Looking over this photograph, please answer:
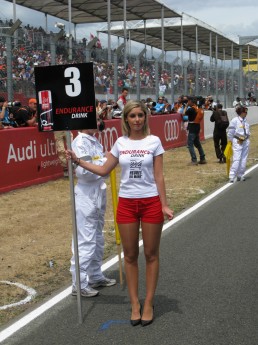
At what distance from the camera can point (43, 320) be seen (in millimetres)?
5082

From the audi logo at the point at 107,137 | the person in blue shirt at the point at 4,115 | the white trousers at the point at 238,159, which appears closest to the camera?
the person in blue shirt at the point at 4,115

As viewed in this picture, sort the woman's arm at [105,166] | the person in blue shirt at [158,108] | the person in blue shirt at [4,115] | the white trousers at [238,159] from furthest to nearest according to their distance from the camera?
the person in blue shirt at [158,108] → the white trousers at [238,159] → the person in blue shirt at [4,115] → the woman's arm at [105,166]

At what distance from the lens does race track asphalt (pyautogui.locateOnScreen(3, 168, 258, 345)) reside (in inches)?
182

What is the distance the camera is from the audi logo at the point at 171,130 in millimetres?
22578

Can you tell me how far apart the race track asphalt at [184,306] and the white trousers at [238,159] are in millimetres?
6136

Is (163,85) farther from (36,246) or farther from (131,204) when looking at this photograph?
(131,204)

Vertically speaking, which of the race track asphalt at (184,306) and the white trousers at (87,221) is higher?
the white trousers at (87,221)

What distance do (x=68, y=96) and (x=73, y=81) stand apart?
133 mm

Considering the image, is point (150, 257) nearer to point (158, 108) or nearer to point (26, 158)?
point (26, 158)

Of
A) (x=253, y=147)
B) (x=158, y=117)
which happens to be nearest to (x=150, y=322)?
(x=158, y=117)

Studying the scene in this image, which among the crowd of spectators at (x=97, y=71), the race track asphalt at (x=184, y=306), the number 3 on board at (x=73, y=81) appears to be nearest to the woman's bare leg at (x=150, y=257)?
the race track asphalt at (x=184, y=306)

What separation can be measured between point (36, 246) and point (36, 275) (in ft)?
4.63

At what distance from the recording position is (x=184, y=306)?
17.6ft

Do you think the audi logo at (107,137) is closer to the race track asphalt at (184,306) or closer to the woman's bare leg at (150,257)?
the race track asphalt at (184,306)
